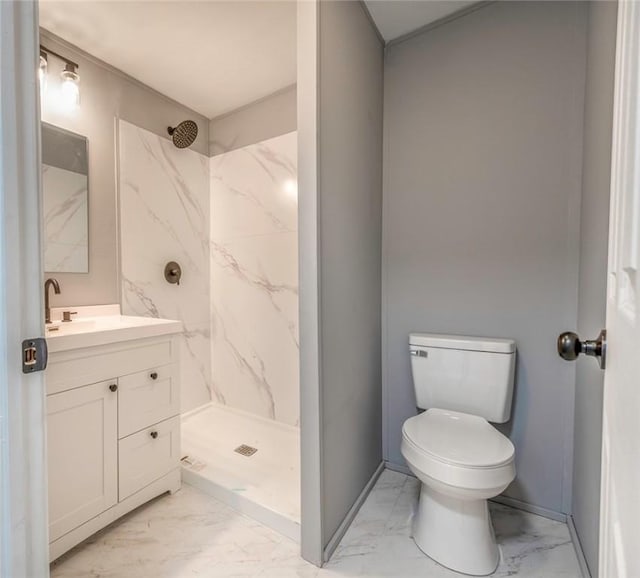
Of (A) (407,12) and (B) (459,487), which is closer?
(B) (459,487)

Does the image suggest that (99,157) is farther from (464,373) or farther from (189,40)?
(464,373)

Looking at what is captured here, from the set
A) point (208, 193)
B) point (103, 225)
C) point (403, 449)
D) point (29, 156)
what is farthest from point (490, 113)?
point (103, 225)

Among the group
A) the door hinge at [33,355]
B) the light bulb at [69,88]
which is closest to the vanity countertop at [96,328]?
the door hinge at [33,355]

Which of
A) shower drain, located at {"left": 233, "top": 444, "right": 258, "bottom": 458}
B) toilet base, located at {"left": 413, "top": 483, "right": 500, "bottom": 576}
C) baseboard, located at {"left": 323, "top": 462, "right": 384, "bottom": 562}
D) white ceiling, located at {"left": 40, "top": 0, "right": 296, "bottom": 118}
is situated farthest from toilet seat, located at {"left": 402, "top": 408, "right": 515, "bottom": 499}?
white ceiling, located at {"left": 40, "top": 0, "right": 296, "bottom": 118}

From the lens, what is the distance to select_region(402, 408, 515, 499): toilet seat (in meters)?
1.08

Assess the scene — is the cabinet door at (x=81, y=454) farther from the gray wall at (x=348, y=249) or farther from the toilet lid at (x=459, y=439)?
the toilet lid at (x=459, y=439)

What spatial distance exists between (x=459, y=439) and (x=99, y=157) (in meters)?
2.29

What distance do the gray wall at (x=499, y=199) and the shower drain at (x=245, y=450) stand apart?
86 centimetres

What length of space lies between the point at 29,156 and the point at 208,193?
1.94 metres

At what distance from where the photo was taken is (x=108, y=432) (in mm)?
1312

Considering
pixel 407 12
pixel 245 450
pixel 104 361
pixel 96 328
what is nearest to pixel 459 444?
pixel 245 450

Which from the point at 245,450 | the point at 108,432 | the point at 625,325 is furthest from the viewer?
the point at 245,450

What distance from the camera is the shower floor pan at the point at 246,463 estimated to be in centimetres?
144

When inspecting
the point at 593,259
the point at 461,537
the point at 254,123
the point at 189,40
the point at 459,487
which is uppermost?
the point at 189,40
